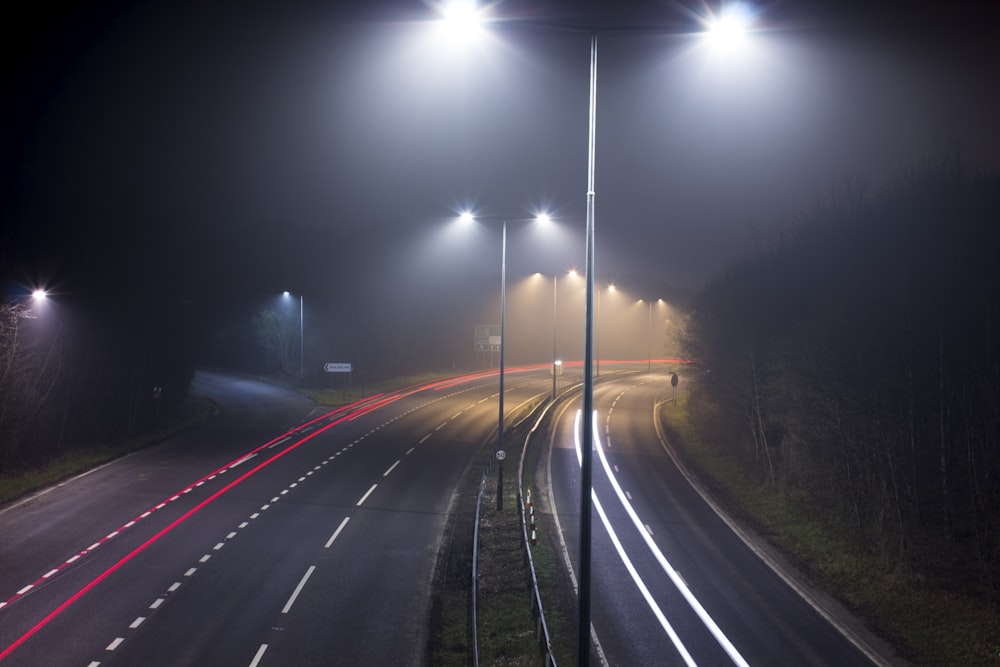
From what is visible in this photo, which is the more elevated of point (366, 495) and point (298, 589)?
point (366, 495)

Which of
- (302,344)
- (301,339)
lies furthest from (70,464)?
(302,344)

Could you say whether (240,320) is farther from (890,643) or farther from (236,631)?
(890,643)

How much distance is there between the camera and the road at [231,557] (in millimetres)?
12148

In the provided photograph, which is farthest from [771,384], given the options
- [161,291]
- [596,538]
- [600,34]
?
[161,291]

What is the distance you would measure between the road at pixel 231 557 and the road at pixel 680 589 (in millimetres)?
4255

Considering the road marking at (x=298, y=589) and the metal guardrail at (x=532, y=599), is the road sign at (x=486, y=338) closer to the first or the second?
the metal guardrail at (x=532, y=599)

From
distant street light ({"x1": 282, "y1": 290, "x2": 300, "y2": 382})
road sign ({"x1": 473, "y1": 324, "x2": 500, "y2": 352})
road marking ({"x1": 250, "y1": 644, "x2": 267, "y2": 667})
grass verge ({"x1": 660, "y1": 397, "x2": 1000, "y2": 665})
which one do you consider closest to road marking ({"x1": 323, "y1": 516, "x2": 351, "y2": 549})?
road marking ({"x1": 250, "y1": 644, "x2": 267, "y2": 667})

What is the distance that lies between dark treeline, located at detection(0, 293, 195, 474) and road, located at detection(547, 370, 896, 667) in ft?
67.0

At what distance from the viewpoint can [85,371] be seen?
29.2 metres

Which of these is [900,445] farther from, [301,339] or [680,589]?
[301,339]

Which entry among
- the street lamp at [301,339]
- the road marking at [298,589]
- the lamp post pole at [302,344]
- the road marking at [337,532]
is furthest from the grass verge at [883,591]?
the lamp post pole at [302,344]

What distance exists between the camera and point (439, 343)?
68.8 m

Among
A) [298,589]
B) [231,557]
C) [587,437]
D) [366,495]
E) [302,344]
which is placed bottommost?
[298,589]

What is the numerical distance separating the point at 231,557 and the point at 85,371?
1796 centimetres
